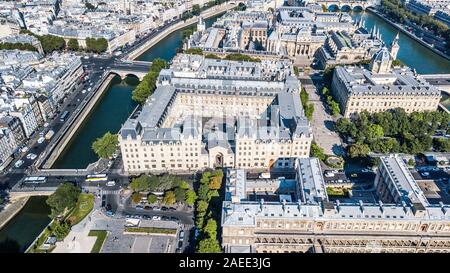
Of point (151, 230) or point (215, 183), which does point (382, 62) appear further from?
point (151, 230)

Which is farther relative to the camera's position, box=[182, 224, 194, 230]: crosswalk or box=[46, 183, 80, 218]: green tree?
box=[46, 183, 80, 218]: green tree

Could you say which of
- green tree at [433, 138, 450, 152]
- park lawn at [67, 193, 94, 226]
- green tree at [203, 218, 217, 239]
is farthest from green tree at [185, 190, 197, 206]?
green tree at [433, 138, 450, 152]

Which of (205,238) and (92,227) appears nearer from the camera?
(205,238)

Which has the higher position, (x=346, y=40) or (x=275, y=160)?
(x=346, y=40)

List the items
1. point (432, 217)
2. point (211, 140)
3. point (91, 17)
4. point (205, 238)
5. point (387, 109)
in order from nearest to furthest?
point (432, 217)
point (205, 238)
point (211, 140)
point (387, 109)
point (91, 17)

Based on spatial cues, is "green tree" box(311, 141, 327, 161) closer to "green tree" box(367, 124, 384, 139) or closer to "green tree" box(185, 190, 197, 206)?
"green tree" box(367, 124, 384, 139)

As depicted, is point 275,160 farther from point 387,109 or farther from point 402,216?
point 387,109
